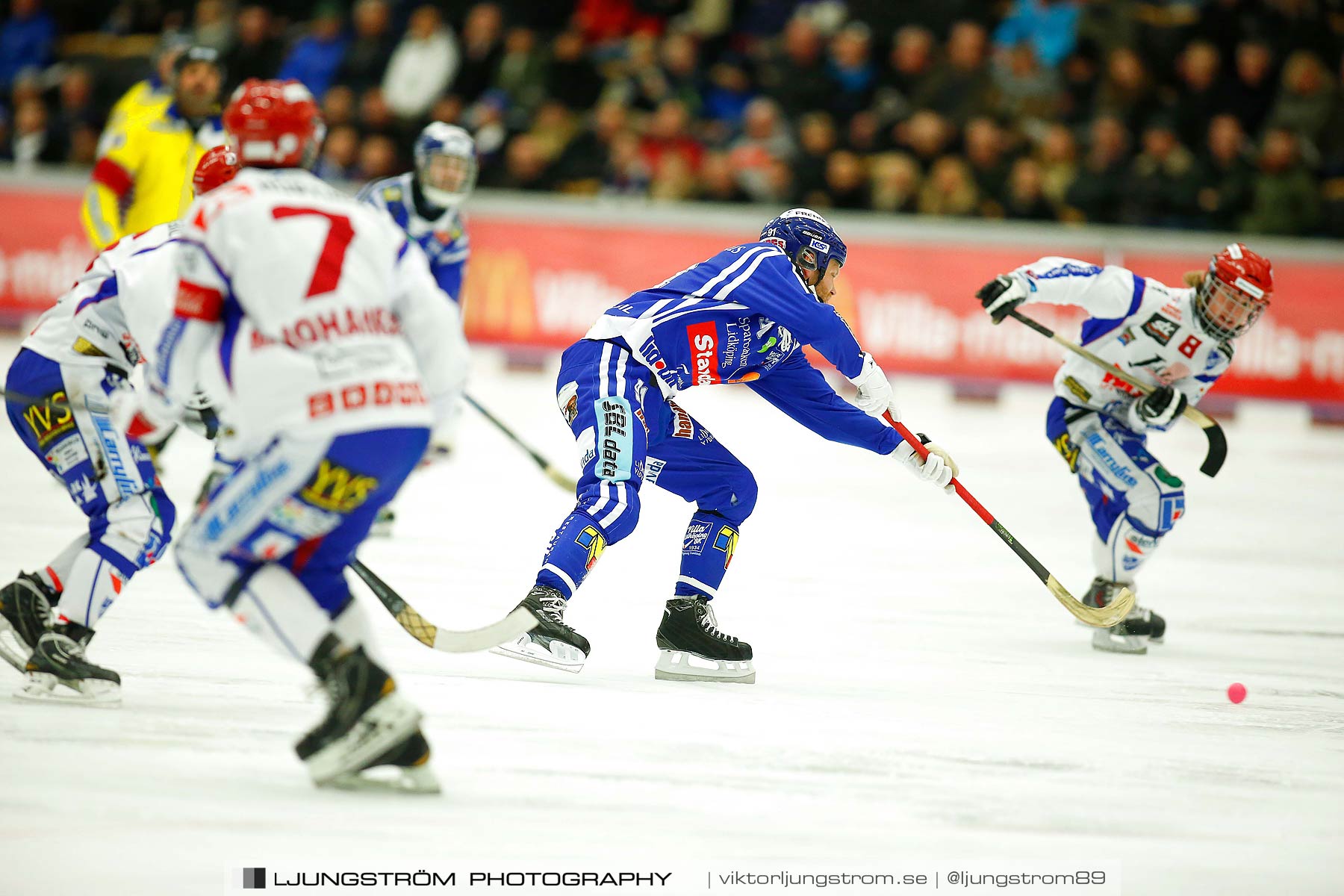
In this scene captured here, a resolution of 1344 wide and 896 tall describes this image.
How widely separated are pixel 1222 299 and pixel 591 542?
275 cm

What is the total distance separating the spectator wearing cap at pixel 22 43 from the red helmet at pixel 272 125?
13774mm

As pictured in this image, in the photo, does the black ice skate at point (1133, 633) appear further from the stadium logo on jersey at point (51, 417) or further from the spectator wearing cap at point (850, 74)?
the spectator wearing cap at point (850, 74)

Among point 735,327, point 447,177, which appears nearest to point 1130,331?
point 735,327

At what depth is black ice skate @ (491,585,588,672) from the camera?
4.86 m

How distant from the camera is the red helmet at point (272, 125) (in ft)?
11.8

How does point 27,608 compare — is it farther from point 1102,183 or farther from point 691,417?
point 1102,183

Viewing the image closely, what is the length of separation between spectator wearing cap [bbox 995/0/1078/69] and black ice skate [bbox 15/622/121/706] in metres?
11.5

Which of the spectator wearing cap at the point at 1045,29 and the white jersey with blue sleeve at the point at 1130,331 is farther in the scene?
the spectator wearing cap at the point at 1045,29

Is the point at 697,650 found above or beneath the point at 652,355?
beneath

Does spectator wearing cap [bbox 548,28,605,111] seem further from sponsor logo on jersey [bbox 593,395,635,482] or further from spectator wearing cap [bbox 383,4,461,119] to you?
sponsor logo on jersey [bbox 593,395,635,482]

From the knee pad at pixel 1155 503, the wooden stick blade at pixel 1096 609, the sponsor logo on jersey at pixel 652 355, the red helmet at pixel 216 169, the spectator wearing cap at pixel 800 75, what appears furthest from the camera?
the spectator wearing cap at pixel 800 75

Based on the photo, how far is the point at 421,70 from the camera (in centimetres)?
1470

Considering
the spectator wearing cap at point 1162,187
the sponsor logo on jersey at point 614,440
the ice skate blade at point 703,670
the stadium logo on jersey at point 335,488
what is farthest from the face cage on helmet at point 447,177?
the spectator wearing cap at point 1162,187

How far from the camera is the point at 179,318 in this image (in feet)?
11.5
